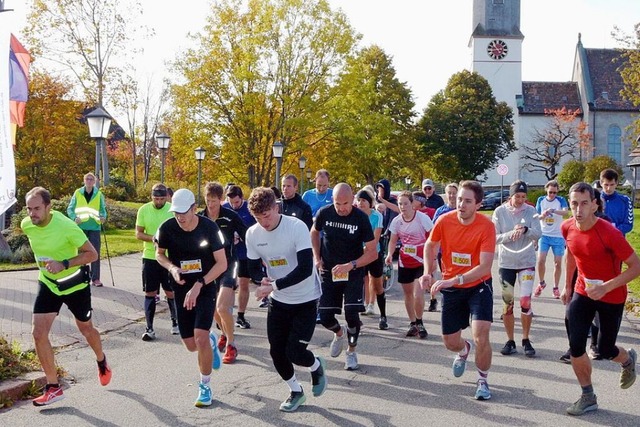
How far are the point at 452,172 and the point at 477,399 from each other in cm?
5789

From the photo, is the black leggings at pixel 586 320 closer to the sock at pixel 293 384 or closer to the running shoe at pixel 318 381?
the running shoe at pixel 318 381

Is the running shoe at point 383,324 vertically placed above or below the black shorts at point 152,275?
below

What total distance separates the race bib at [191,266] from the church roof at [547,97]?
237ft

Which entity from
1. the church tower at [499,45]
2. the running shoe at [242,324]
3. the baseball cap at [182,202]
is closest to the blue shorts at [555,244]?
the running shoe at [242,324]

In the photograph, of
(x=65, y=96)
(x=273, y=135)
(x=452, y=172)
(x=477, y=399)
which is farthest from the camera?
(x=452, y=172)

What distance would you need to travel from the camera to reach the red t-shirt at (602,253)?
226 inches

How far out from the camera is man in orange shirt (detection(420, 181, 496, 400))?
6.08 metres

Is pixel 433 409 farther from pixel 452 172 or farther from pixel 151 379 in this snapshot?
pixel 452 172

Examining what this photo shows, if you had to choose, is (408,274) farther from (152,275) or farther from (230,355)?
(152,275)

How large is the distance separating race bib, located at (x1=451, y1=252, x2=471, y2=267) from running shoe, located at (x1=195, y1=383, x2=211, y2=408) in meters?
2.36

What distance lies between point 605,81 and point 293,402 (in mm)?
76309

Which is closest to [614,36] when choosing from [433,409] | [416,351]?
[416,351]

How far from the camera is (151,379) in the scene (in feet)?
22.8

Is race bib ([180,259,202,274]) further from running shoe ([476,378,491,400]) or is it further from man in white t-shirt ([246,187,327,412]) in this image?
running shoe ([476,378,491,400])
